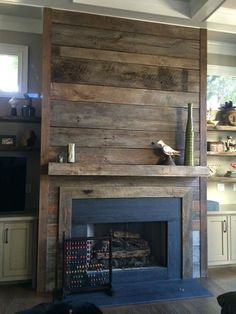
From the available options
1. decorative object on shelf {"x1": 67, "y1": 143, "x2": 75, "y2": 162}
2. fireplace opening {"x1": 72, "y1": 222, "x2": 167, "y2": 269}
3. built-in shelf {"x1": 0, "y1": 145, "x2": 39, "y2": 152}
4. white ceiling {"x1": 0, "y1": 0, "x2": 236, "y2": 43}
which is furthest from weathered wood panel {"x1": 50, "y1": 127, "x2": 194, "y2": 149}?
white ceiling {"x1": 0, "y1": 0, "x2": 236, "y2": 43}

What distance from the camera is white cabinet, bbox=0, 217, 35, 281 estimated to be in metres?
2.98

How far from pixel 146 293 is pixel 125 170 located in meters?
1.24

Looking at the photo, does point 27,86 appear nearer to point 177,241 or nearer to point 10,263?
point 10,263

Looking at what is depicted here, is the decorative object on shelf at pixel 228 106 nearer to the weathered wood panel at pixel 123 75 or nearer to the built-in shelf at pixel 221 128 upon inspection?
the built-in shelf at pixel 221 128

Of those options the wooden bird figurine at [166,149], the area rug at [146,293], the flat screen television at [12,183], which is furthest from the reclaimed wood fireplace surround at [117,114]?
the flat screen television at [12,183]

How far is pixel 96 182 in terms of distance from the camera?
3047 millimetres

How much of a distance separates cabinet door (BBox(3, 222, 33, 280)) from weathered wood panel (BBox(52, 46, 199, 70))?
185 centimetres

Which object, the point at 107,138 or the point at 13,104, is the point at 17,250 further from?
the point at 13,104

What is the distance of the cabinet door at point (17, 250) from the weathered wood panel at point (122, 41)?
1974 millimetres

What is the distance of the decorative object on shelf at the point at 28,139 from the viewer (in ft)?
10.9

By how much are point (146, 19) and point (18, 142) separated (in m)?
2.04

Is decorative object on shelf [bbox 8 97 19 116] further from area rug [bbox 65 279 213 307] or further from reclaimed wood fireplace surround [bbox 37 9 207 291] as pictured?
area rug [bbox 65 279 213 307]

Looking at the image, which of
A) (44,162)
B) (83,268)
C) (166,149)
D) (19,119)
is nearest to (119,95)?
(166,149)

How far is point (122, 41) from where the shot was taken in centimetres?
321
